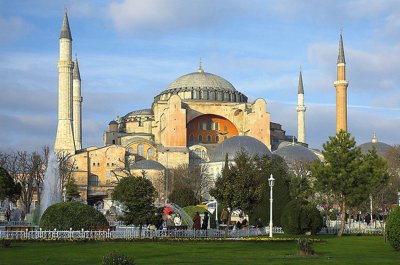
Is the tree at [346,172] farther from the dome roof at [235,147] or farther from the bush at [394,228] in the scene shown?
the dome roof at [235,147]

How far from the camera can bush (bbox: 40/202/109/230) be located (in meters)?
25.4

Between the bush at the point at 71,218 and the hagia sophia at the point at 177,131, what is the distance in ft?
154

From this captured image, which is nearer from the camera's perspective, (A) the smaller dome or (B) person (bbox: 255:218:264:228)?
(B) person (bbox: 255:218:264:228)

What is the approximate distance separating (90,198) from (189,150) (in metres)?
13.1

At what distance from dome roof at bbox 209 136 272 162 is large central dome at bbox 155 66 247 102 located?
12.1 metres

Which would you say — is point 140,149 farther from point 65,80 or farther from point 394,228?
point 394,228

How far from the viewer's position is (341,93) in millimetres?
74938

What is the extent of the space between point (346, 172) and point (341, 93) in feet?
146

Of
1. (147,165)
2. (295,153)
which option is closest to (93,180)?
(147,165)

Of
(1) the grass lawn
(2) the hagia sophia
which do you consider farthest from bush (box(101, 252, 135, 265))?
(2) the hagia sophia

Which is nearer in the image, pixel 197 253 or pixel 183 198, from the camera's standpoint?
pixel 197 253

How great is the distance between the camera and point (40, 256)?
18.3 meters

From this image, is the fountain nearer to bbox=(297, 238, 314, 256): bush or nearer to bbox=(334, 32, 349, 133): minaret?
bbox=(297, 238, 314, 256): bush

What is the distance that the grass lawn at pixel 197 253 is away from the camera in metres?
17.2
